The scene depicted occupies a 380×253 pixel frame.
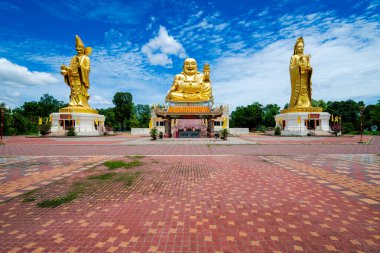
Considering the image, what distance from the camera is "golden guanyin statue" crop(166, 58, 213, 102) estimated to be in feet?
134

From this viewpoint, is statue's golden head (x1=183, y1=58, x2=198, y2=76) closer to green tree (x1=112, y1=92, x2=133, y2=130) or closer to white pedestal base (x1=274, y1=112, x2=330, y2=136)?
white pedestal base (x1=274, y1=112, x2=330, y2=136)

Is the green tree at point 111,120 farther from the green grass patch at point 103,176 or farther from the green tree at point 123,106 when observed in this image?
the green grass patch at point 103,176

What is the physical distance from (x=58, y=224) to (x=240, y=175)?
5.50 metres

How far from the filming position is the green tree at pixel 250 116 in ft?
185

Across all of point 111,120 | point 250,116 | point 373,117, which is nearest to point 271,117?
point 250,116

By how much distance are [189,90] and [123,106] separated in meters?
27.7

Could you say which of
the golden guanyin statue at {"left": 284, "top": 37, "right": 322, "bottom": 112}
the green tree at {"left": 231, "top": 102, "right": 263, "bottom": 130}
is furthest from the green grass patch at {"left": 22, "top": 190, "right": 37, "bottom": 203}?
the green tree at {"left": 231, "top": 102, "right": 263, "bottom": 130}

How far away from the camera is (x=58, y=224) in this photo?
388 centimetres

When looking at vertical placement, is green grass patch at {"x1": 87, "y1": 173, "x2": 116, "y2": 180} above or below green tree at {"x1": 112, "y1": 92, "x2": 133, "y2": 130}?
below

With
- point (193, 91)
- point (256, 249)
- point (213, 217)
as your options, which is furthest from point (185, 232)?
point (193, 91)

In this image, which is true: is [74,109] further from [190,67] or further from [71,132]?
[190,67]

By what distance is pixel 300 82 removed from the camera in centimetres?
3641

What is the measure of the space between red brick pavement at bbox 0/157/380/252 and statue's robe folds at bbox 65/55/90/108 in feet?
115

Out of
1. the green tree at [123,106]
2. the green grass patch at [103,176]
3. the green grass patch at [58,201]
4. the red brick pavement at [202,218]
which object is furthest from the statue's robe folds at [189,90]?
the green grass patch at [58,201]
